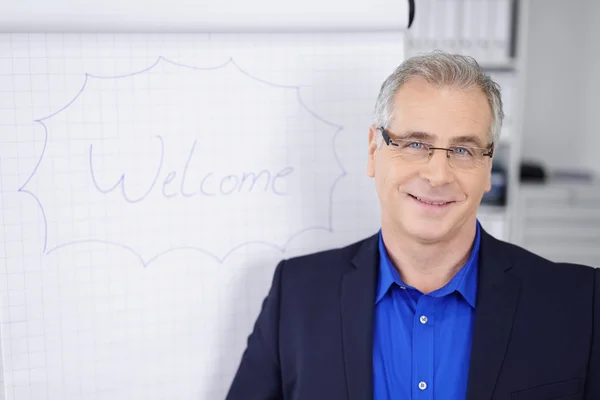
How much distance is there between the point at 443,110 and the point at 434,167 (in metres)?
0.10

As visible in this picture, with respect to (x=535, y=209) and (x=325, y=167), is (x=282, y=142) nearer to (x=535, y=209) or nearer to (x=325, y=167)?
(x=325, y=167)

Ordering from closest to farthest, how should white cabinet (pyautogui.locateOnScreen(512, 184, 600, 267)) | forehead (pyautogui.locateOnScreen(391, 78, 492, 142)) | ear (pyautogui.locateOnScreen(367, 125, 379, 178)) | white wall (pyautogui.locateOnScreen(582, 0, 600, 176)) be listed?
forehead (pyautogui.locateOnScreen(391, 78, 492, 142))
ear (pyautogui.locateOnScreen(367, 125, 379, 178))
white cabinet (pyautogui.locateOnScreen(512, 184, 600, 267))
white wall (pyautogui.locateOnScreen(582, 0, 600, 176))

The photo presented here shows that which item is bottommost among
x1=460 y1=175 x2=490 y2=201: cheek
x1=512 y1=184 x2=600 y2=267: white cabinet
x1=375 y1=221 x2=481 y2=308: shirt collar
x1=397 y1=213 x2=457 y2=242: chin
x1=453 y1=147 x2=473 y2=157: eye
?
x1=512 y1=184 x2=600 y2=267: white cabinet

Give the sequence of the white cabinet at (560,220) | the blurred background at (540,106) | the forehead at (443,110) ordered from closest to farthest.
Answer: the forehead at (443,110)
the blurred background at (540,106)
the white cabinet at (560,220)

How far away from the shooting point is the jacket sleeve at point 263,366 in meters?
1.18

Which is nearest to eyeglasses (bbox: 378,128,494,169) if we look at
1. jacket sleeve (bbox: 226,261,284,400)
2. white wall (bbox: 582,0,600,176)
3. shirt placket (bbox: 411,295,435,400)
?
shirt placket (bbox: 411,295,435,400)

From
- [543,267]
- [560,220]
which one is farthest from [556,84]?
[543,267]

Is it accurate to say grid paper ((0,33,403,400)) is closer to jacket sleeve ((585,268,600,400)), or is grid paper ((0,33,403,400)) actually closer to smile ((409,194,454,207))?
smile ((409,194,454,207))

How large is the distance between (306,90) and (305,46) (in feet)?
0.29

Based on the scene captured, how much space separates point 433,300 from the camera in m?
1.12

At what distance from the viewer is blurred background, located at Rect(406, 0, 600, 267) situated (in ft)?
9.23

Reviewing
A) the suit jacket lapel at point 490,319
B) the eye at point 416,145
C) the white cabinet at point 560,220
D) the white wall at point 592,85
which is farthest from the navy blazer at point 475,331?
the white wall at point 592,85

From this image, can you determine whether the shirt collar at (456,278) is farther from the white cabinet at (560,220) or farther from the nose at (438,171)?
the white cabinet at (560,220)

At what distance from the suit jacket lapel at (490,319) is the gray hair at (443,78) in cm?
24
